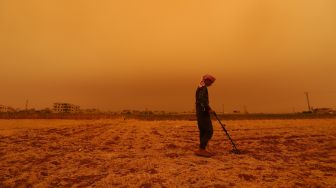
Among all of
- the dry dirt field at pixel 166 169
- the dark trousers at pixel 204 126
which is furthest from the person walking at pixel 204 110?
the dry dirt field at pixel 166 169

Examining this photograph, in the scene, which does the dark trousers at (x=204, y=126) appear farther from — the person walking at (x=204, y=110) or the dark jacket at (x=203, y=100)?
the dark jacket at (x=203, y=100)

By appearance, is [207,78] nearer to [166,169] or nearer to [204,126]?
[204,126]

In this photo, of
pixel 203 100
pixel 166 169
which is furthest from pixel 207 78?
pixel 166 169

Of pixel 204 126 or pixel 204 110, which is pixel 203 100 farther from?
pixel 204 126

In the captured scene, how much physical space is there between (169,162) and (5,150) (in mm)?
5276

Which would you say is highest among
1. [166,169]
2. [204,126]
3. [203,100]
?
[203,100]

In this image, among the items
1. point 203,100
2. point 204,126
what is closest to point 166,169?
point 204,126

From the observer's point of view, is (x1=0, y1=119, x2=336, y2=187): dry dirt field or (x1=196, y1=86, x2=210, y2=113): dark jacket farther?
(x1=196, y1=86, x2=210, y2=113): dark jacket

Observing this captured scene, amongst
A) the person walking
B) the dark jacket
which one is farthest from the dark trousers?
the dark jacket

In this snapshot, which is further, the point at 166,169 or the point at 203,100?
the point at 203,100

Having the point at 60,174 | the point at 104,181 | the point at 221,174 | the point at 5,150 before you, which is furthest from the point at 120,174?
the point at 5,150

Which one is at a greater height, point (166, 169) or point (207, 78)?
point (207, 78)

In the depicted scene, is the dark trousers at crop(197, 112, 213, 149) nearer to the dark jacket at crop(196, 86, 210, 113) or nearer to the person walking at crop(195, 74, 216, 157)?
the person walking at crop(195, 74, 216, 157)

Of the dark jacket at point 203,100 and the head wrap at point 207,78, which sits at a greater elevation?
the head wrap at point 207,78
